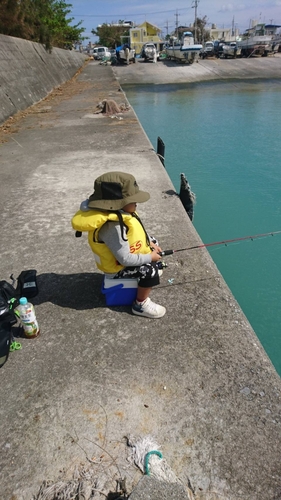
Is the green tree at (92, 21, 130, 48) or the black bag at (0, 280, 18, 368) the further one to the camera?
the green tree at (92, 21, 130, 48)

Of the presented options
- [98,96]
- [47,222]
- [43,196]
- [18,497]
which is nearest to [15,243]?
[47,222]

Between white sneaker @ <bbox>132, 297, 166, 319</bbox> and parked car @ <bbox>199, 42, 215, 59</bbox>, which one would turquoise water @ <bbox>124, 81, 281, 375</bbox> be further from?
parked car @ <bbox>199, 42, 215, 59</bbox>

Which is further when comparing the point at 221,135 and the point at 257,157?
the point at 221,135

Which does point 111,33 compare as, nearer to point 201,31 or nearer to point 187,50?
point 201,31

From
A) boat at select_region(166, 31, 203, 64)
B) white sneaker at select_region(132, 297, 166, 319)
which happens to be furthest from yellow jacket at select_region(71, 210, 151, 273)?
boat at select_region(166, 31, 203, 64)

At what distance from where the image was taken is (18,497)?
1702mm

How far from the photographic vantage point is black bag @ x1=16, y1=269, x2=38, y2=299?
9.81ft

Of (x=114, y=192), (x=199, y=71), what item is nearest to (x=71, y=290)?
(x=114, y=192)

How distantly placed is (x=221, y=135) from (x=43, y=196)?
8896mm

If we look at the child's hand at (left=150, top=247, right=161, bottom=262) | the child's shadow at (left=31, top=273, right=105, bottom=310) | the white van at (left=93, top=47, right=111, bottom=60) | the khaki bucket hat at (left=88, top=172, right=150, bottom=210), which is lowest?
the child's shadow at (left=31, top=273, right=105, bottom=310)

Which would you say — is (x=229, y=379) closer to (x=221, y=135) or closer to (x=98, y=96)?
(x=221, y=135)

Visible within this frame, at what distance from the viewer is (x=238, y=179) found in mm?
8398

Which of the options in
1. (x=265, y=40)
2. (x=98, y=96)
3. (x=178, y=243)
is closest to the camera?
(x=178, y=243)

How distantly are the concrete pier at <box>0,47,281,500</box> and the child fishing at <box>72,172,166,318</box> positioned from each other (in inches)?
12.3
